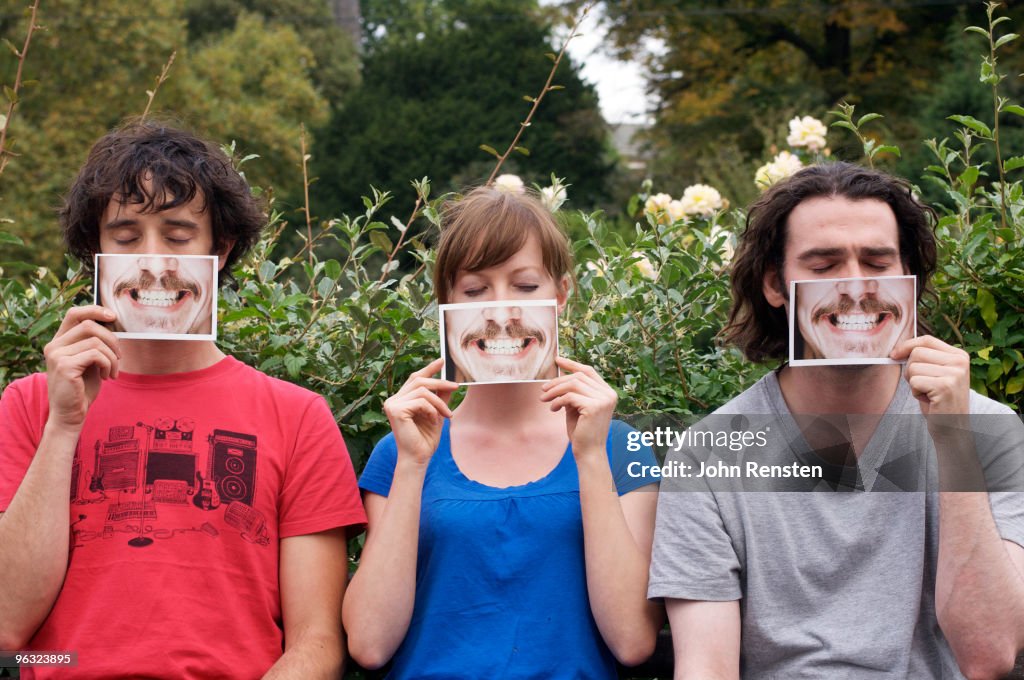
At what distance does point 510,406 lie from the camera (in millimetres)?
2744

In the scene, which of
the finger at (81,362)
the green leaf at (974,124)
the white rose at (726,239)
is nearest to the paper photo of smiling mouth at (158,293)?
the finger at (81,362)

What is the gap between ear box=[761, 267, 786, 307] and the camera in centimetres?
273

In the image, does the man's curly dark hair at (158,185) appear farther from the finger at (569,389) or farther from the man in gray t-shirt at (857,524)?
the man in gray t-shirt at (857,524)

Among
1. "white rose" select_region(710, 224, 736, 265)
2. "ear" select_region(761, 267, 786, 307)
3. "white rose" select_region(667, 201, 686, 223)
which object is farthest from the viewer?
"white rose" select_region(667, 201, 686, 223)

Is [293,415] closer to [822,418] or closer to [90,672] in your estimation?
[90,672]

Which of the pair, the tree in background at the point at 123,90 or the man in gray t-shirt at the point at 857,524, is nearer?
the man in gray t-shirt at the point at 857,524

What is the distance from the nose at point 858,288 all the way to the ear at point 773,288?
0.89 ft

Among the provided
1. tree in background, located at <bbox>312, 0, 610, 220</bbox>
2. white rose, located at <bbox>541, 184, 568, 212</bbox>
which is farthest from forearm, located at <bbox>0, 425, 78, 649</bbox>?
tree in background, located at <bbox>312, 0, 610, 220</bbox>

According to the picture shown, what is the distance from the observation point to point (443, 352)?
258cm

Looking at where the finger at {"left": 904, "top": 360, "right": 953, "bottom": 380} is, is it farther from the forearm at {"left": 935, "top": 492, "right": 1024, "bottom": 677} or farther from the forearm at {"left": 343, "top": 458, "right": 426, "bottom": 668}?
the forearm at {"left": 343, "top": 458, "right": 426, "bottom": 668}

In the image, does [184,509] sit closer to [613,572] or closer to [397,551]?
[397,551]

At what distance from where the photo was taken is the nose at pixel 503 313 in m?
2.52

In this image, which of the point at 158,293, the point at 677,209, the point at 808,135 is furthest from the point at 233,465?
the point at 808,135

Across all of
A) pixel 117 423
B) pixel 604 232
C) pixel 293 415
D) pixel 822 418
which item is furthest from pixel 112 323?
pixel 822 418
